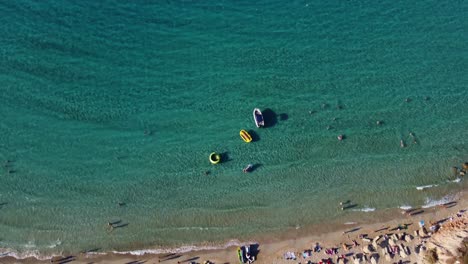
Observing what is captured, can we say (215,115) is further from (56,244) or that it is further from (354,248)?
(56,244)

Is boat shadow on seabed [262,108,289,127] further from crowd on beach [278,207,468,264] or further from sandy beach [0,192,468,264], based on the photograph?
crowd on beach [278,207,468,264]

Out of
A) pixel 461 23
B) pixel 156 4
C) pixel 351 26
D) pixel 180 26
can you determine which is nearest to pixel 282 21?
pixel 351 26

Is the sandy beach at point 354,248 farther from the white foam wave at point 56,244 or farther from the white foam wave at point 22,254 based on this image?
the white foam wave at point 56,244

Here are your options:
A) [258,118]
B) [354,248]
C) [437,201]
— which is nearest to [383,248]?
[354,248]

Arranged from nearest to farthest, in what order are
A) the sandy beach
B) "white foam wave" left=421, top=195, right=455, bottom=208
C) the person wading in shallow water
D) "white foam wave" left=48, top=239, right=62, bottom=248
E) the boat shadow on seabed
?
the sandy beach < "white foam wave" left=48, top=239, right=62, bottom=248 < the person wading in shallow water < "white foam wave" left=421, top=195, right=455, bottom=208 < the boat shadow on seabed

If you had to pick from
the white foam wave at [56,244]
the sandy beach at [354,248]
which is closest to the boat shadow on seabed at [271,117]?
the sandy beach at [354,248]

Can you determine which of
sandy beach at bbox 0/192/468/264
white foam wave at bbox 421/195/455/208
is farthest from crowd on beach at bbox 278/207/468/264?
white foam wave at bbox 421/195/455/208
